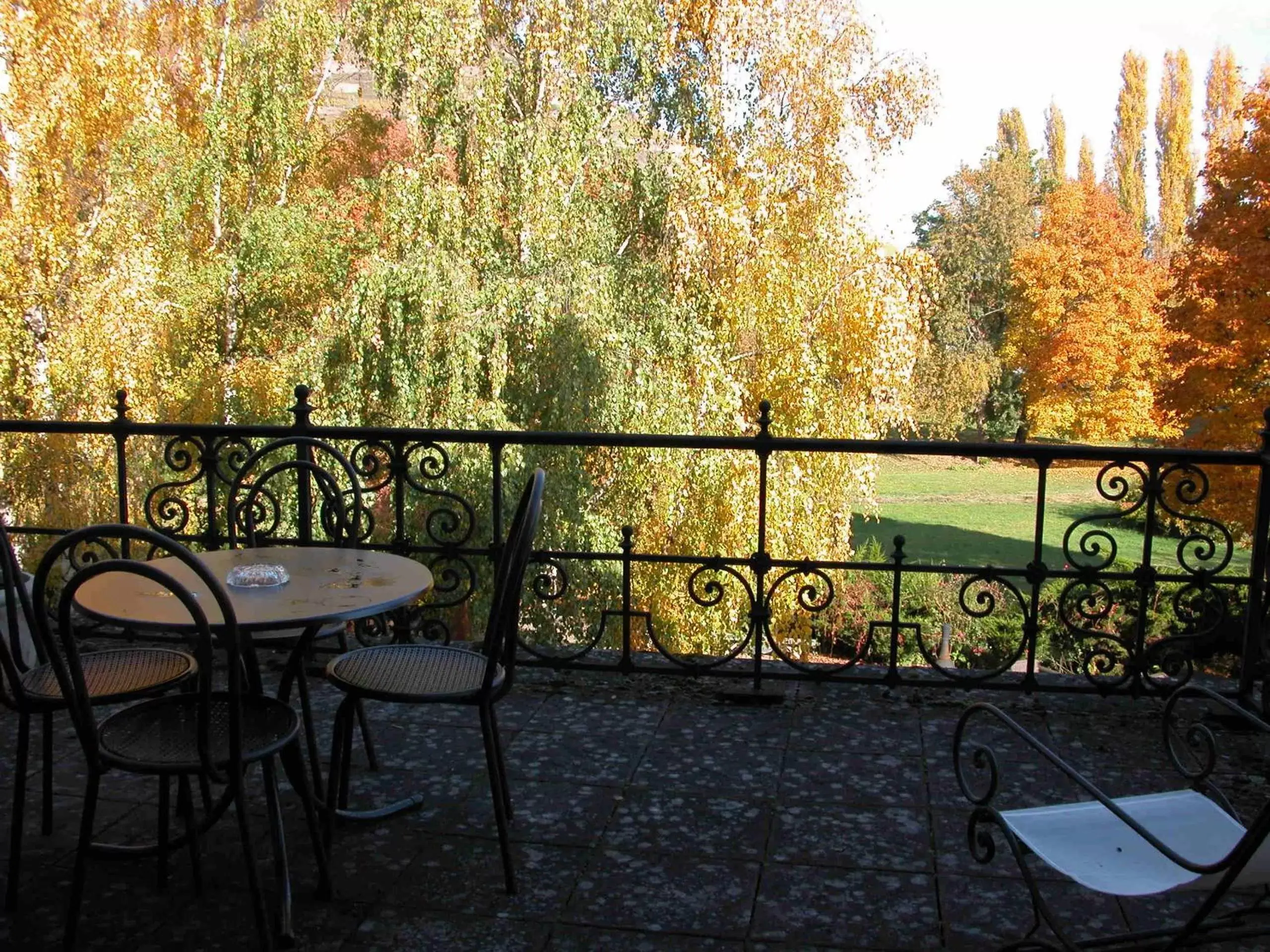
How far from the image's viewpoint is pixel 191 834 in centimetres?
241

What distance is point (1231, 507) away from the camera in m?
11.5

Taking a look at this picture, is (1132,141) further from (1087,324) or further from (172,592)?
(172,592)

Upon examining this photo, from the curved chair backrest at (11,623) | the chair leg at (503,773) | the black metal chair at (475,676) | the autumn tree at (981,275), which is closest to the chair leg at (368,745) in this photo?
the black metal chair at (475,676)

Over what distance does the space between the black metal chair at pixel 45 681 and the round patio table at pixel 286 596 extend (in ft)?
0.53

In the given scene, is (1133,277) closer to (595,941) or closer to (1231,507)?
(1231,507)

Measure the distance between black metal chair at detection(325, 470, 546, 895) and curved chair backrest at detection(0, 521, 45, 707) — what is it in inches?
27.5

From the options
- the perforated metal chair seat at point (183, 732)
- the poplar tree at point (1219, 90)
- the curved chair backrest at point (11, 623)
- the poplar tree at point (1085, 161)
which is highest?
the poplar tree at point (1219, 90)

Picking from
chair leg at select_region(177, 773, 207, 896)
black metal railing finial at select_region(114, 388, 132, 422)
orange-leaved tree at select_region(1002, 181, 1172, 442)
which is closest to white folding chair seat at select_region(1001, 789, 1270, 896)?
chair leg at select_region(177, 773, 207, 896)

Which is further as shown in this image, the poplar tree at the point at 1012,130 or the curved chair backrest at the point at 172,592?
the poplar tree at the point at 1012,130

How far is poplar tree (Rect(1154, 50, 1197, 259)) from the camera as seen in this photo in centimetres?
3628

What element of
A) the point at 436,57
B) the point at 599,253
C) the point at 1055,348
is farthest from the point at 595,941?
the point at 1055,348

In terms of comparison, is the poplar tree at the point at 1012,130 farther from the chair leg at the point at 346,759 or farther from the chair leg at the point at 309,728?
the chair leg at the point at 346,759

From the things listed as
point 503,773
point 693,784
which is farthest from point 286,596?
point 693,784

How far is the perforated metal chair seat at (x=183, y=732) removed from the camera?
2262 mm
